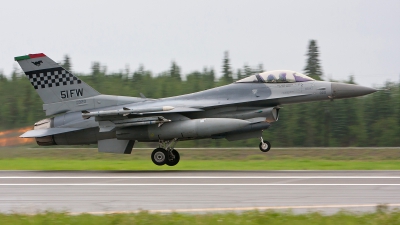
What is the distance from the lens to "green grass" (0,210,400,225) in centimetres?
783

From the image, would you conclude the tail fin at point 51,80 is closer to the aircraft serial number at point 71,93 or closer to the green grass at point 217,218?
the aircraft serial number at point 71,93

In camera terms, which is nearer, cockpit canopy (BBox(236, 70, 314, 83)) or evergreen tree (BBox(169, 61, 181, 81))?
cockpit canopy (BBox(236, 70, 314, 83))

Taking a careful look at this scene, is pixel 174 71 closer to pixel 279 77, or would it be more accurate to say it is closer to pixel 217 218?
pixel 279 77

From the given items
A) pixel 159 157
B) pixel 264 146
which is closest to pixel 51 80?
pixel 159 157

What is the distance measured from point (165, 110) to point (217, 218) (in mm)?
10078

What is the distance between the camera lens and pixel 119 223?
781 cm

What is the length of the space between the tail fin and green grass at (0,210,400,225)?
11219 mm

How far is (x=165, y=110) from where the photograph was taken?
17.9 m

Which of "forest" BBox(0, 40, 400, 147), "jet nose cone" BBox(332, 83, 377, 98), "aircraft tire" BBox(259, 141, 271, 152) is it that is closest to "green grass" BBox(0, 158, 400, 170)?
"aircraft tire" BBox(259, 141, 271, 152)

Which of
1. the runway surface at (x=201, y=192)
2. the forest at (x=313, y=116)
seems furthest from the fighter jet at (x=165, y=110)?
the forest at (x=313, y=116)

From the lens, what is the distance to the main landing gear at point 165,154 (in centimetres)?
1872

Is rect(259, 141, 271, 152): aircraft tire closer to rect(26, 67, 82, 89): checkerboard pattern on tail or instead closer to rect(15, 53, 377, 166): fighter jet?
rect(15, 53, 377, 166): fighter jet

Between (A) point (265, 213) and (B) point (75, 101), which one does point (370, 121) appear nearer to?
(B) point (75, 101)

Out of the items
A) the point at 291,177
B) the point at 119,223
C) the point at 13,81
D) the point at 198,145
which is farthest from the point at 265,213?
the point at 13,81
